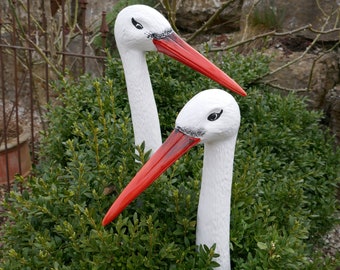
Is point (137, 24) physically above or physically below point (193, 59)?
above

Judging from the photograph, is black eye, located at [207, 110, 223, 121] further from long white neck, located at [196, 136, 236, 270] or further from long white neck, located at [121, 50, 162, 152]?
long white neck, located at [121, 50, 162, 152]

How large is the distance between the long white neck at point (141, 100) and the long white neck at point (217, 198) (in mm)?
407

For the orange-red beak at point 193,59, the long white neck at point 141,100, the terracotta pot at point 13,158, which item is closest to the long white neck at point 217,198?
the orange-red beak at point 193,59

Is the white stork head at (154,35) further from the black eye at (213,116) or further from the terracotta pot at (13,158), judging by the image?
the terracotta pot at (13,158)

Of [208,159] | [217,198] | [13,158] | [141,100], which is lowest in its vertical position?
[217,198]

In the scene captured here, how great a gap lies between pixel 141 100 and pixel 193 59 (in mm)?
261

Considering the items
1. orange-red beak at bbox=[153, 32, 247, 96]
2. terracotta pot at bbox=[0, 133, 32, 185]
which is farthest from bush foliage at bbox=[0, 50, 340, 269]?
terracotta pot at bbox=[0, 133, 32, 185]

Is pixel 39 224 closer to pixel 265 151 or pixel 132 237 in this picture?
pixel 132 237

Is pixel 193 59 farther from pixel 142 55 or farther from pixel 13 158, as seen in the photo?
pixel 13 158

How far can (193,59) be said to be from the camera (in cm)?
154

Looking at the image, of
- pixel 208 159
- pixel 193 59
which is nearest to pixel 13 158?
pixel 193 59

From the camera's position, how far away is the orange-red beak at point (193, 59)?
1.50 m

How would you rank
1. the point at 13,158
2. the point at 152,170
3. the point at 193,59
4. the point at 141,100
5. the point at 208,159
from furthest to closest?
the point at 13,158 → the point at 141,100 → the point at 193,59 → the point at 208,159 → the point at 152,170

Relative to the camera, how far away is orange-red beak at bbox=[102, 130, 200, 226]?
3.83ft
